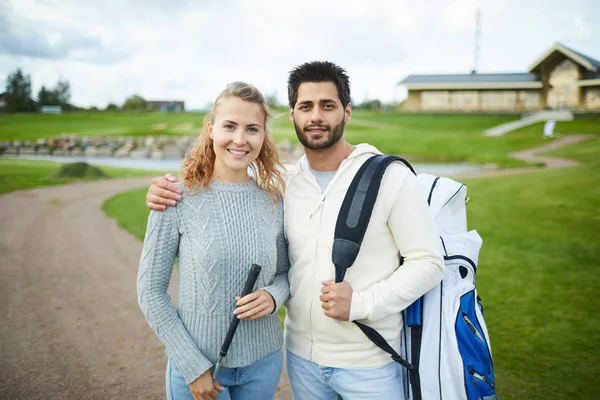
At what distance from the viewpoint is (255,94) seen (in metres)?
2.11

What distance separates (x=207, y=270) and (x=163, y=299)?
0.78 feet

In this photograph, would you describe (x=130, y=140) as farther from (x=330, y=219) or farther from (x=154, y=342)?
(x=330, y=219)

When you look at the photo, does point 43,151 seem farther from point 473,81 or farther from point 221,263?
→ point 473,81

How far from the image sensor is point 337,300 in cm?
193

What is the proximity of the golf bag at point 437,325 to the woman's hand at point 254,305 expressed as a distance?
0.35m

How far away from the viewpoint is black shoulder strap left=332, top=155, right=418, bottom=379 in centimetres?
195

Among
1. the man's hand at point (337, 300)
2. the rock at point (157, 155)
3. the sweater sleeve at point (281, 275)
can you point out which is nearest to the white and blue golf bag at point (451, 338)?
the man's hand at point (337, 300)

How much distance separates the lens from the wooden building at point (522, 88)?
2970 centimetres

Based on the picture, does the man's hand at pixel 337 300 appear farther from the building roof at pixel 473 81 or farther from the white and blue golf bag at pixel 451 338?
the building roof at pixel 473 81

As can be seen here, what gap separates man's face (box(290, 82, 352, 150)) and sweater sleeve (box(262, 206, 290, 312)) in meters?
0.42

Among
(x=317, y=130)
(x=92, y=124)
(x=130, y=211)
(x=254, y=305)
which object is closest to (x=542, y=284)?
(x=317, y=130)

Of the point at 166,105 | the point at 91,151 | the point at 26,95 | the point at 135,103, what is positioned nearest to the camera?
the point at 26,95

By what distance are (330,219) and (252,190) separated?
43 centimetres

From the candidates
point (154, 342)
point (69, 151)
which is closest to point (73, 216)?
point (154, 342)
